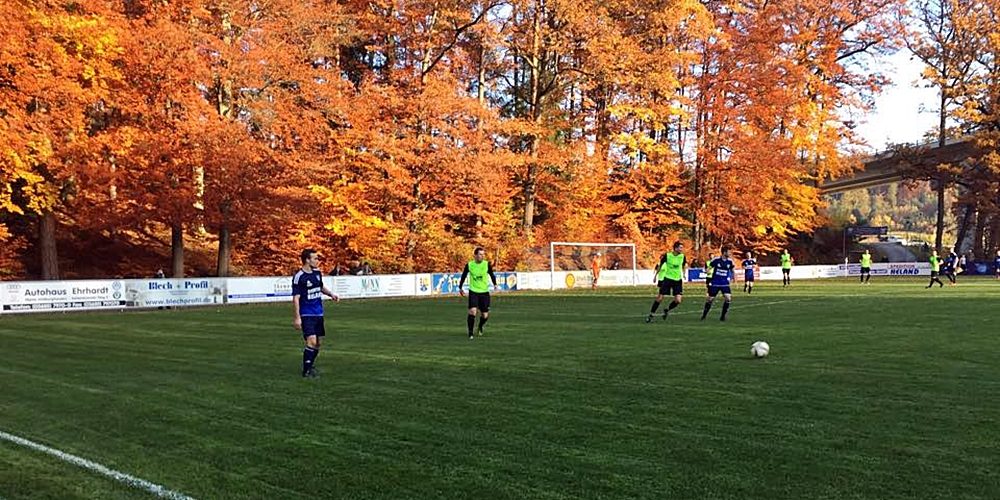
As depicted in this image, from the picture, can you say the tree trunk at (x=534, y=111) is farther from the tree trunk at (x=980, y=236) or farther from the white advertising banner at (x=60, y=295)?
the tree trunk at (x=980, y=236)

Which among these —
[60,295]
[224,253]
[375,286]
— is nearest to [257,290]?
[224,253]

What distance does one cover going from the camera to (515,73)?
49.1 m

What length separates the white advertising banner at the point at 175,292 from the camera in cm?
2642

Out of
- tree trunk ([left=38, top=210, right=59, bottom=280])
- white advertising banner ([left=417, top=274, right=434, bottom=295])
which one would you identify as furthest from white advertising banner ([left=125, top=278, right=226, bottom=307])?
white advertising banner ([left=417, top=274, right=434, bottom=295])

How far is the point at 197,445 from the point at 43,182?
2480 cm

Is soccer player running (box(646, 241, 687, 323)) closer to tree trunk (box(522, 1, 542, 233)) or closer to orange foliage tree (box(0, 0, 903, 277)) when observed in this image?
orange foliage tree (box(0, 0, 903, 277))

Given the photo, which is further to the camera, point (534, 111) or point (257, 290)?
point (534, 111)

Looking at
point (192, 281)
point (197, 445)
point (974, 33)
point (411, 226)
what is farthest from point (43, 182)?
point (974, 33)

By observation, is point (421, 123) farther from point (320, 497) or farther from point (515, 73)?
point (320, 497)

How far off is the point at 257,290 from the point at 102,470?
78.4 ft

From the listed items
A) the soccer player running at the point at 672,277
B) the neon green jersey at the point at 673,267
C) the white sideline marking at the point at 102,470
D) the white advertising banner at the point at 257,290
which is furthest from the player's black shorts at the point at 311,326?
the white advertising banner at the point at 257,290

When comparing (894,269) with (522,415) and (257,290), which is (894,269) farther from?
(522,415)

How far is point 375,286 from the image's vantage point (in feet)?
107

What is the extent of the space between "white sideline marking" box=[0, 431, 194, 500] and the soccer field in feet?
0.35
